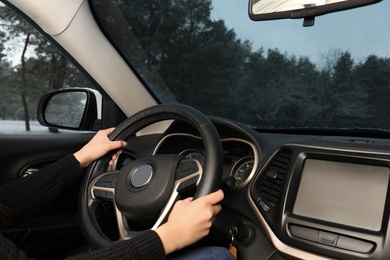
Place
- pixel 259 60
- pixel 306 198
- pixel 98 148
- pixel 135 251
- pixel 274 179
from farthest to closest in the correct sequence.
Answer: pixel 259 60 → pixel 98 148 → pixel 274 179 → pixel 306 198 → pixel 135 251

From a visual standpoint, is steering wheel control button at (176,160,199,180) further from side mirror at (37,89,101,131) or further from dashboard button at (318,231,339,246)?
side mirror at (37,89,101,131)

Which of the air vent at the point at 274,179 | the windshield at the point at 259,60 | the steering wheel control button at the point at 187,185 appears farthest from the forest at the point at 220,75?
the steering wheel control button at the point at 187,185

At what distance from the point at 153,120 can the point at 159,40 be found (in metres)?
1.11

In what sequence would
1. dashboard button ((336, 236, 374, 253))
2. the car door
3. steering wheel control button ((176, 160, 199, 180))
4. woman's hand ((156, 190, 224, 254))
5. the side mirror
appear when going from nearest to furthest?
woman's hand ((156, 190, 224, 254)) → dashboard button ((336, 236, 374, 253)) → steering wheel control button ((176, 160, 199, 180)) → the car door → the side mirror

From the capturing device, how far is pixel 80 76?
8.66 ft

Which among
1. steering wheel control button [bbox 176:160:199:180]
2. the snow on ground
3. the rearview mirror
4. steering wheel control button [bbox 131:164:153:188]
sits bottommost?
the snow on ground

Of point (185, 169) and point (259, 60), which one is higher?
point (259, 60)

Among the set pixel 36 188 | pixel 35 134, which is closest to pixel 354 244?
pixel 36 188

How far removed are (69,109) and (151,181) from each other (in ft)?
4.85

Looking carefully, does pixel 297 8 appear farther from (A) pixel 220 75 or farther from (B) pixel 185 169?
(A) pixel 220 75

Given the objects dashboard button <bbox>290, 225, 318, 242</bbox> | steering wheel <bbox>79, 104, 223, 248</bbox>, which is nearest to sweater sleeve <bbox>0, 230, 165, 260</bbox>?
steering wheel <bbox>79, 104, 223, 248</bbox>

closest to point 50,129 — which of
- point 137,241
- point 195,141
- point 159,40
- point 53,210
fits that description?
point 53,210

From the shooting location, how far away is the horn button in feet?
4.99

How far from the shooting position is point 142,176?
163cm
